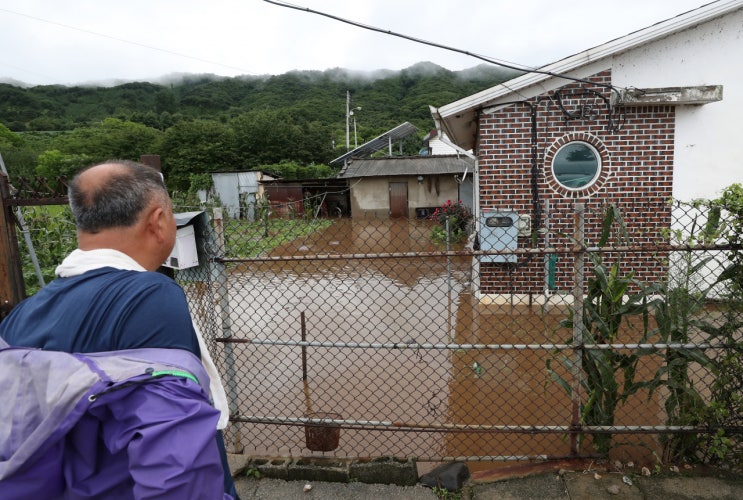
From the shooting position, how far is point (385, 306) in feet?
27.6

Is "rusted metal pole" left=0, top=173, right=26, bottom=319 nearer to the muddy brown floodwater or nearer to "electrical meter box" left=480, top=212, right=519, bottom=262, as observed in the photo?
the muddy brown floodwater

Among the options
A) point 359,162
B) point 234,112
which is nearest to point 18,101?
point 234,112

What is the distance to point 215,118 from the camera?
49.7 m

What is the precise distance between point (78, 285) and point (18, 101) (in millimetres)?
70551

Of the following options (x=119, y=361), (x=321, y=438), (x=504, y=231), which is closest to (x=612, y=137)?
(x=504, y=231)

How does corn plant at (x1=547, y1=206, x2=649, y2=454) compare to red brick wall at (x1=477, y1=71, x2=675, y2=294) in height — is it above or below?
below

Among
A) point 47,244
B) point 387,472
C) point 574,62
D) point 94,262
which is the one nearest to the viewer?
point 94,262

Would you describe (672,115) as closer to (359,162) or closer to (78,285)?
(78,285)

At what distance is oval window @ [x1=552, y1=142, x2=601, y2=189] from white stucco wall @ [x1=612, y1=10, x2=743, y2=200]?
109 centimetres

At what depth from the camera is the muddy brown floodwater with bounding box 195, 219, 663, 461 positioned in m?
3.63

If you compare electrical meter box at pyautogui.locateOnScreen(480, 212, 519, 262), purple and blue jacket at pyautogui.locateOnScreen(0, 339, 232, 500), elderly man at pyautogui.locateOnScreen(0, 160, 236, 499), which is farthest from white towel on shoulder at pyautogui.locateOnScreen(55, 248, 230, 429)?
electrical meter box at pyautogui.locateOnScreen(480, 212, 519, 262)

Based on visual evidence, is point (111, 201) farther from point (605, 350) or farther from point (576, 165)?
point (576, 165)

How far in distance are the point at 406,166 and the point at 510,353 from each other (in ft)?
62.2

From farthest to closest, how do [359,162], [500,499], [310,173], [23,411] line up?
1. [310,173]
2. [359,162]
3. [500,499]
4. [23,411]
